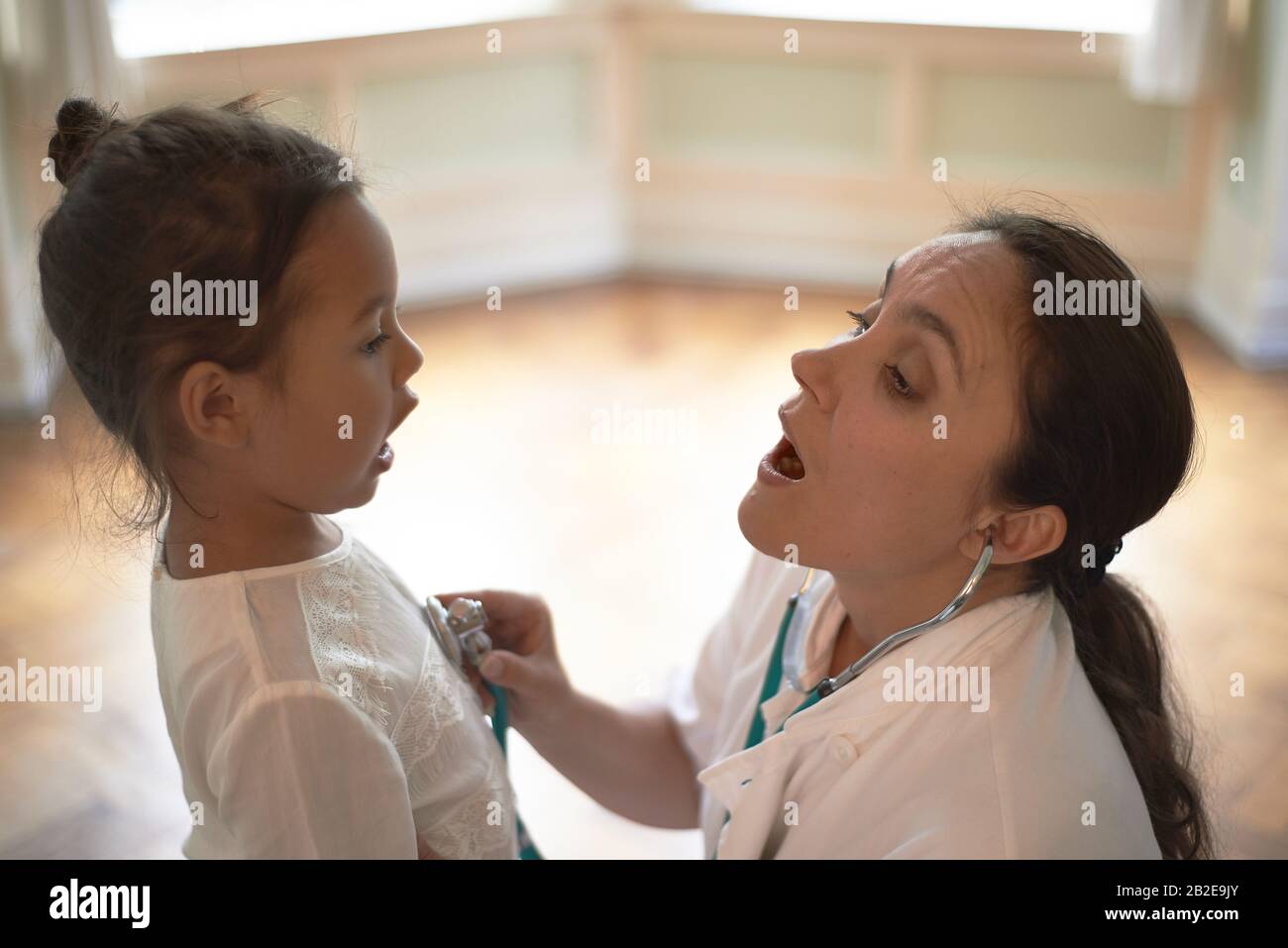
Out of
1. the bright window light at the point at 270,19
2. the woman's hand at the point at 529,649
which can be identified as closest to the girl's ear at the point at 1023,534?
the woman's hand at the point at 529,649

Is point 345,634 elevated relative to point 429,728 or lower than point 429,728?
elevated

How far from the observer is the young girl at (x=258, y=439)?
1.05 m

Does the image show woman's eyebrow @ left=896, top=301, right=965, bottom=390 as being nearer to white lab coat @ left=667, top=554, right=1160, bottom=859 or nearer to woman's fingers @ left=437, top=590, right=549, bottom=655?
white lab coat @ left=667, top=554, right=1160, bottom=859

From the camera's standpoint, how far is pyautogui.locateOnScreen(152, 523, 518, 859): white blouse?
41.4 inches

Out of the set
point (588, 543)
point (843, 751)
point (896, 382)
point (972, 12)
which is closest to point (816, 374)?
point (896, 382)

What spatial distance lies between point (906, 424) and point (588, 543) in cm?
205

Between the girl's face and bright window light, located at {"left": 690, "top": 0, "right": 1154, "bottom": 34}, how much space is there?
12.6 feet

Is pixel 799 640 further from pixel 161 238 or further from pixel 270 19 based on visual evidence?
pixel 270 19

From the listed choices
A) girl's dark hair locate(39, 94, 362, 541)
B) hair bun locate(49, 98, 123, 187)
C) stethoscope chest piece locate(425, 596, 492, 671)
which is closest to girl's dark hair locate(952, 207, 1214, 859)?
stethoscope chest piece locate(425, 596, 492, 671)

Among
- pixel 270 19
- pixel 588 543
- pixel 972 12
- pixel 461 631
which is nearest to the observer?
pixel 461 631

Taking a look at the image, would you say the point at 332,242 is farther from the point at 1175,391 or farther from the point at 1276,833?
the point at 1276,833

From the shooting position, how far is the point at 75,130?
43.6 inches

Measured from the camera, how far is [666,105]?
16.0 ft

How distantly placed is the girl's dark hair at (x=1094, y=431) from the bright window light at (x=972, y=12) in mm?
3508
